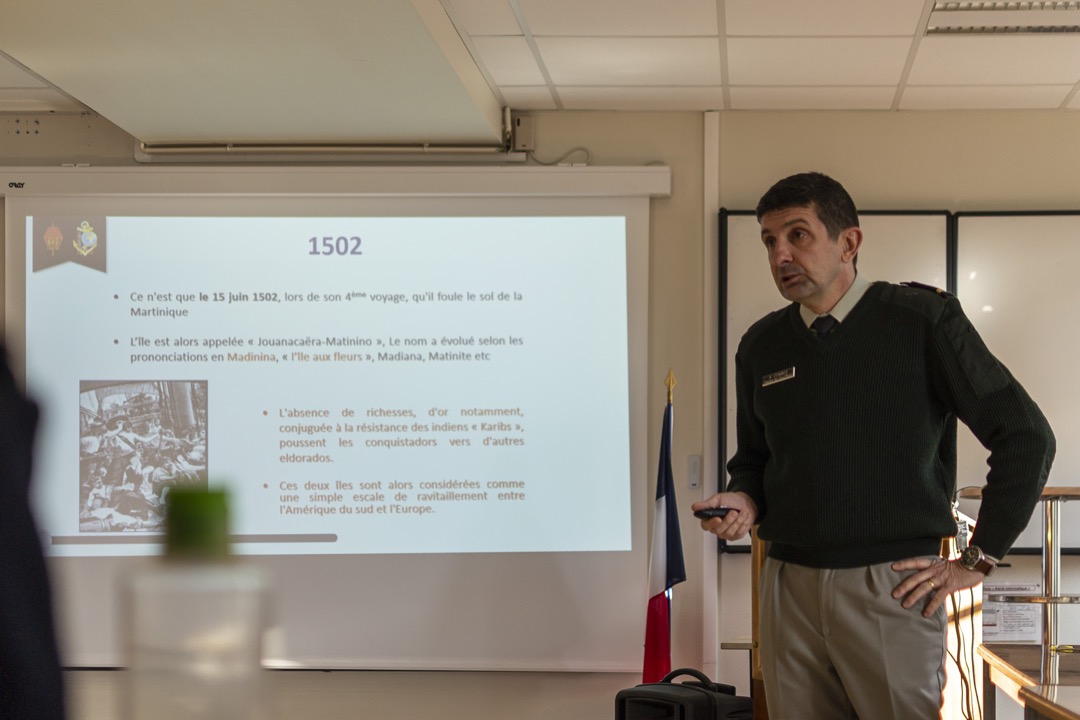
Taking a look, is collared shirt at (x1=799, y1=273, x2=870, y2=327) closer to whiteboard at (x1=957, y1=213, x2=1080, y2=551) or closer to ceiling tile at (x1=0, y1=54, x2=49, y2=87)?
whiteboard at (x1=957, y1=213, x2=1080, y2=551)

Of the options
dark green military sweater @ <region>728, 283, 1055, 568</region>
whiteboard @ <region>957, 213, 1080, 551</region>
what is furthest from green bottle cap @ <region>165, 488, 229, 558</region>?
whiteboard @ <region>957, 213, 1080, 551</region>

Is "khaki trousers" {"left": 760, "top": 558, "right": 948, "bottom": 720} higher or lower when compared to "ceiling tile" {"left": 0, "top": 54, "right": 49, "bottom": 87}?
lower

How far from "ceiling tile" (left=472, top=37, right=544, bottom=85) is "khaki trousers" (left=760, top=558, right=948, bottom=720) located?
230 cm

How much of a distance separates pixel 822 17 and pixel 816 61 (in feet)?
1.48

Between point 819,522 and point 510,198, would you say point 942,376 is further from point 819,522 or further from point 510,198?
point 510,198

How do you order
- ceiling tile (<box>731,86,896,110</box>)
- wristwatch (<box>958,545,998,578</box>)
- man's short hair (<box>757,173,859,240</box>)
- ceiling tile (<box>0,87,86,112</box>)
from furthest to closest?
ceiling tile (<box>0,87,86,112</box>) < ceiling tile (<box>731,86,896,110</box>) < man's short hair (<box>757,173,859,240</box>) < wristwatch (<box>958,545,998,578</box>)

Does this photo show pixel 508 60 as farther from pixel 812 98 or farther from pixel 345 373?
pixel 345 373

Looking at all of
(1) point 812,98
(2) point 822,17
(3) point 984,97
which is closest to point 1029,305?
(3) point 984,97

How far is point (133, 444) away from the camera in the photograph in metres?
4.32

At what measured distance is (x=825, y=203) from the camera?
5.87ft

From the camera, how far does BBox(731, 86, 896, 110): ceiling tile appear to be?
397 cm

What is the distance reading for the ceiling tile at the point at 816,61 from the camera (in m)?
3.43

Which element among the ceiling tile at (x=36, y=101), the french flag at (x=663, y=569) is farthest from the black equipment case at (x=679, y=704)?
the ceiling tile at (x=36, y=101)

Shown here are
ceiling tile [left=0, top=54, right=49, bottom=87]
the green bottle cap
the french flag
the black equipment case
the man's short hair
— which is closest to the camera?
the green bottle cap
